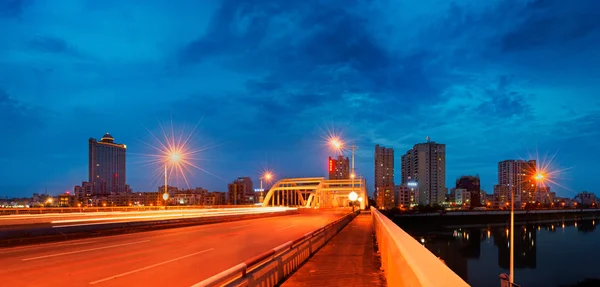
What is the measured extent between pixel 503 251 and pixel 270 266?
109 metres

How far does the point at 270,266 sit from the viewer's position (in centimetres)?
1046

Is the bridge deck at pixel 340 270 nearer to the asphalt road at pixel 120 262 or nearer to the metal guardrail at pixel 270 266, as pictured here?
the metal guardrail at pixel 270 266

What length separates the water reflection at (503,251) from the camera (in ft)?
257

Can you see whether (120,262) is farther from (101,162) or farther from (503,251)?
(101,162)

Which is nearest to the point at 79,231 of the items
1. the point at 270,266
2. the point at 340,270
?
the point at 340,270

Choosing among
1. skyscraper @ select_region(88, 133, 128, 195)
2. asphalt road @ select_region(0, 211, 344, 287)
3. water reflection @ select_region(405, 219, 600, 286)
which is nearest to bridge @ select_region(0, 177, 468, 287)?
asphalt road @ select_region(0, 211, 344, 287)

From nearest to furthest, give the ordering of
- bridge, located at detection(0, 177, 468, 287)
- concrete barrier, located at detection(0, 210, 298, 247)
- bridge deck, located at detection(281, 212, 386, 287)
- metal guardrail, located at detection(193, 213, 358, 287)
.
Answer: metal guardrail, located at detection(193, 213, 358, 287)
bridge, located at detection(0, 177, 468, 287)
bridge deck, located at detection(281, 212, 386, 287)
concrete barrier, located at detection(0, 210, 298, 247)

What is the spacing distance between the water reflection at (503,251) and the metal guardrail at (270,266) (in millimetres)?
62875

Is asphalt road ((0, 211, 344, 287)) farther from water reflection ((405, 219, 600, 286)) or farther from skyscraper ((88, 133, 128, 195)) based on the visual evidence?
skyscraper ((88, 133, 128, 195))

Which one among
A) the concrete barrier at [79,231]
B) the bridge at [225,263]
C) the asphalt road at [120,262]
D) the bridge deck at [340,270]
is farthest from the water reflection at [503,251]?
the asphalt road at [120,262]

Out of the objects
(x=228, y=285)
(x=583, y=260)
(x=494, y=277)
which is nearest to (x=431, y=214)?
(x=583, y=260)

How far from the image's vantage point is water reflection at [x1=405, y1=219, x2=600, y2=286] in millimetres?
78438

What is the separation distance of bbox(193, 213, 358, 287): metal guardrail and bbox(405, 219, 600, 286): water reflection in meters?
62.9

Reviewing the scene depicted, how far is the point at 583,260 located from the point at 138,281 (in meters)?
105
